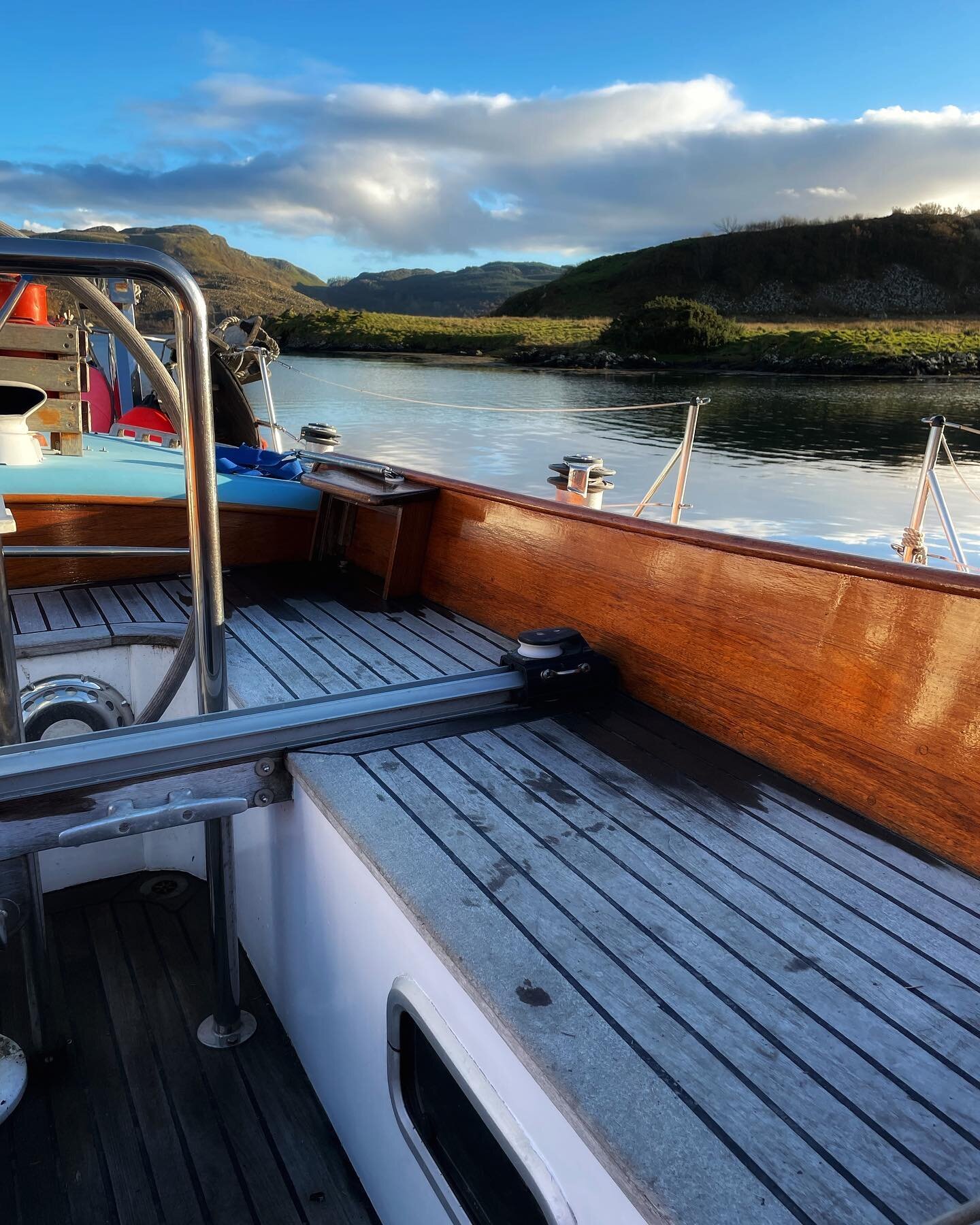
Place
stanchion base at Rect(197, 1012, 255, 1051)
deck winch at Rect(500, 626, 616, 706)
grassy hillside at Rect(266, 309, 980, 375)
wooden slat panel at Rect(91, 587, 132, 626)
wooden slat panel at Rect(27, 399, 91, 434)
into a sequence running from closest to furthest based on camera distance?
1. stanchion base at Rect(197, 1012, 255, 1051)
2. deck winch at Rect(500, 626, 616, 706)
3. wooden slat panel at Rect(91, 587, 132, 626)
4. wooden slat panel at Rect(27, 399, 91, 434)
5. grassy hillside at Rect(266, 309, 980, 375)

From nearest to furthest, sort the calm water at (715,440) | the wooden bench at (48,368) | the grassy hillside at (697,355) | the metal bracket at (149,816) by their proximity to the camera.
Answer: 1. the metal bracket at (149,816)
2. the wooden bench at (48,368)
3. the calm water at (715,440)
4. the grassy hillside at (697,355)

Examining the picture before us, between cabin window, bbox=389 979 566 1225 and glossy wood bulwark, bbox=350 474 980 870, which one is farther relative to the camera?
Result: glossy wood bulwark, bbox=350 474 980 870

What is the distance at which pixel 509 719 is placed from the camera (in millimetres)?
1702

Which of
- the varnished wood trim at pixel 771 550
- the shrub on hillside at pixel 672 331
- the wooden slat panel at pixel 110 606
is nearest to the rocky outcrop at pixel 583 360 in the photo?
the shrub on hillside at pixel 672 331

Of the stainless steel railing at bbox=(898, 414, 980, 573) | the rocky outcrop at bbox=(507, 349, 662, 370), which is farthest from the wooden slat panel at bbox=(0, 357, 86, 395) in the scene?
the rocky outcrop at bbox=(507, 349, 662, 370)

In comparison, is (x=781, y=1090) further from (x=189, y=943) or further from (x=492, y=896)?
(x=189, y=943)

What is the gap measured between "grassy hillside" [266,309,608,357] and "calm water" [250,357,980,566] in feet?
29.1

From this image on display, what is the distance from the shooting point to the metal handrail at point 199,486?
1.09 meters

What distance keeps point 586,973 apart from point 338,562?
2.17 metres

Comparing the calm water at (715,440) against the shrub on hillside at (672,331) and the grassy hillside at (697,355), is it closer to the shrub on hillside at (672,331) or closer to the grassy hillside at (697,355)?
the grassy hillside at (697,355)

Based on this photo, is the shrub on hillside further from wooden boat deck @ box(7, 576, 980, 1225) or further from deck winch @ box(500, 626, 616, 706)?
wooden boat deck @ box(7, 576, 980, 1225)

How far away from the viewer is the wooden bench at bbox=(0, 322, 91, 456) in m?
2.63

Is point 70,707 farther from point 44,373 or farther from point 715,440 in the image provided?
point 715,440

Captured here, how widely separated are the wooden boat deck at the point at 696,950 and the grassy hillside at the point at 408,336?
2989cm
